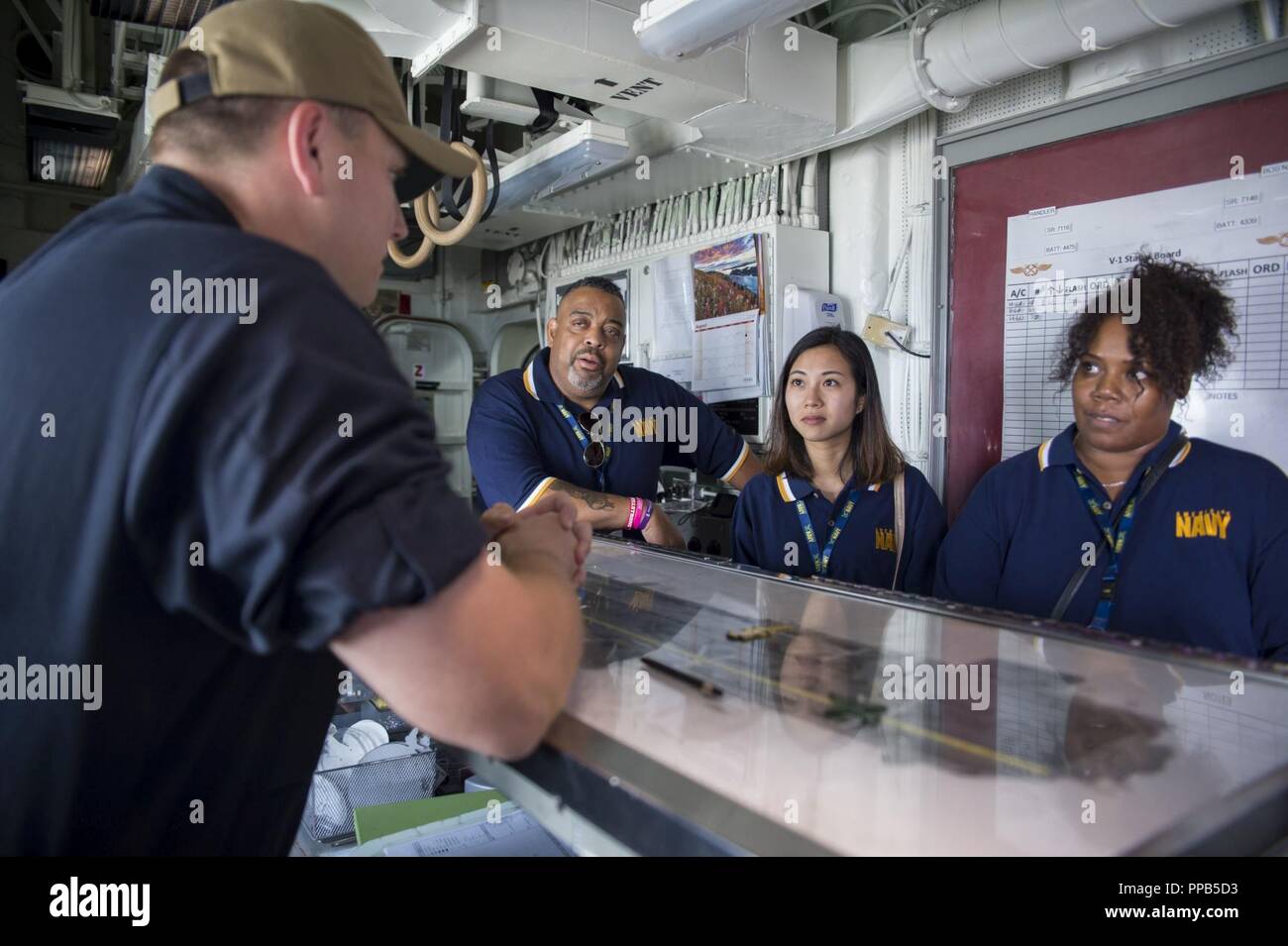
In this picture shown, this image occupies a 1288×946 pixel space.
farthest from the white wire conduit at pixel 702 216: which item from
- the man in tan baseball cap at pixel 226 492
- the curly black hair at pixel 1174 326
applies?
the man in tan baseball cap at pixel 226 492

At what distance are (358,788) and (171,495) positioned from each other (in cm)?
128

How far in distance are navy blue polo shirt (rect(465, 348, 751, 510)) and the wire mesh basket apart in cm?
105

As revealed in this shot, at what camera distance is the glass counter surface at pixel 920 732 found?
687mm

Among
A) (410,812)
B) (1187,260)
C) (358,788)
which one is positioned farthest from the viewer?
(1187,260)

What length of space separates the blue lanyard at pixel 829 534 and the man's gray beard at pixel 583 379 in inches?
36.4

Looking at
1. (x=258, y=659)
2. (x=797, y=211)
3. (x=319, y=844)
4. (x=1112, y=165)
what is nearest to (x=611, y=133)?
(x=797, y=211)

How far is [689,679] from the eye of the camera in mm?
1029
